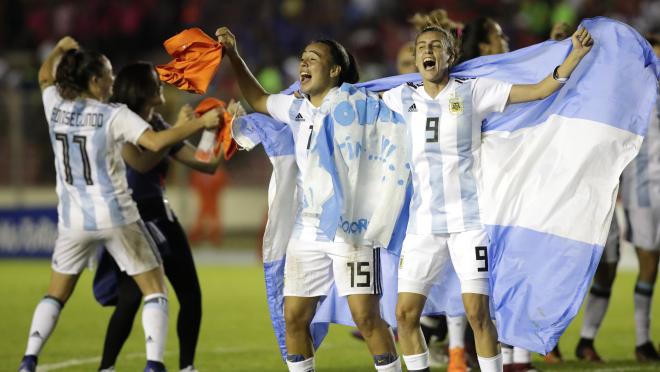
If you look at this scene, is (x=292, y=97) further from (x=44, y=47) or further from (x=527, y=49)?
(x=44, y=47)

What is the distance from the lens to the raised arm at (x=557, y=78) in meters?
6.04

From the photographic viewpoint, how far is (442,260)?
6.14 m

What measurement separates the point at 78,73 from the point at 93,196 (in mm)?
751

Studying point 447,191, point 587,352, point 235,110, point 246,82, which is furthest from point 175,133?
point 587,352

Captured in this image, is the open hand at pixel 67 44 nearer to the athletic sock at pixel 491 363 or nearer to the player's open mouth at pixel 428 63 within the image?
the player's open mouth at pixel 428 63

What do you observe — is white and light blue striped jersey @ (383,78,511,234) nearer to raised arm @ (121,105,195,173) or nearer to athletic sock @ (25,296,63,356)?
raised arm @ (121,105,195,173)

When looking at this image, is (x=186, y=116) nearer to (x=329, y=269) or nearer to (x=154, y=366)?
(x=329, y=269)

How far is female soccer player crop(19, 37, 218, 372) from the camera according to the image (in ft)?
22.8

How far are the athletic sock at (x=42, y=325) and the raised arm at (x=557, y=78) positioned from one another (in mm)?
3042

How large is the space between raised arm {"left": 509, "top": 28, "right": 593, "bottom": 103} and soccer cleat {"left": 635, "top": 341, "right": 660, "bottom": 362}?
2897 mm

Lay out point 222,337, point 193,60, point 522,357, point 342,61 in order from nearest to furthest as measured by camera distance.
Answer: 1. point 342,61
2. point 193,60
3. point 522,357
4. point 222,337

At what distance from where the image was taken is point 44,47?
21.1 meters

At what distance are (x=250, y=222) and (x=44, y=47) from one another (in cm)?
550

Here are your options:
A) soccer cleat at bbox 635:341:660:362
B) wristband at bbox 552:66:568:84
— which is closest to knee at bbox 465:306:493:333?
wristband at bbox 552:66:568:84
